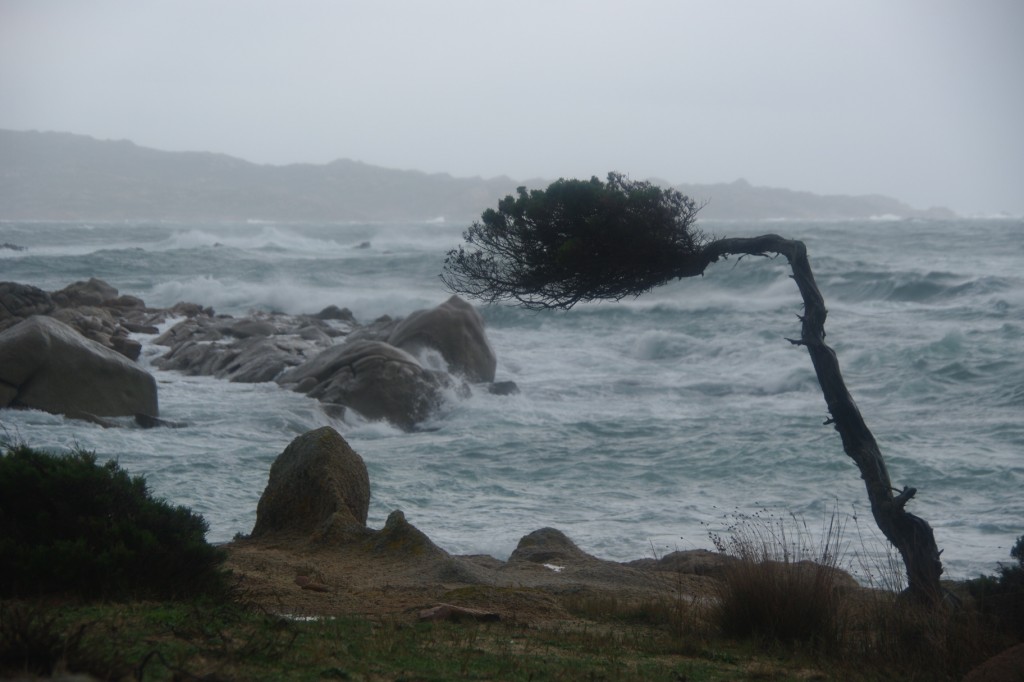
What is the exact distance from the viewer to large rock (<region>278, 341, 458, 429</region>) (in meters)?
18.4

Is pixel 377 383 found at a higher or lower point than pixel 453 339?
lower

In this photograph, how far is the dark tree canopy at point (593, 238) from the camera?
8.46m

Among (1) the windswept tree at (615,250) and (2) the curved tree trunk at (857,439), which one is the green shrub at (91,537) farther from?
(2) the curved tree trunk at (857,439)

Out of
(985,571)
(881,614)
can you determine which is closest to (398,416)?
(985,571)

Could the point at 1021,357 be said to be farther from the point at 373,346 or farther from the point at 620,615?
the point at 620,615

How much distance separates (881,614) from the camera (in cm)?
638

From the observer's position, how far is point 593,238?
851 centimetres

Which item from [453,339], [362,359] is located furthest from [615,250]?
[453,339]

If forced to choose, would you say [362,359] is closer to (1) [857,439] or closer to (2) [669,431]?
(2) [669,431]

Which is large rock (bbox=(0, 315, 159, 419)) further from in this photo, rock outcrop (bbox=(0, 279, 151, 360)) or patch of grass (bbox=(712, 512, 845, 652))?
patch of grass (bbox=(712, 512, 845, 652))

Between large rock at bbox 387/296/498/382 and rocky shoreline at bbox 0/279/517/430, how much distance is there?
27 mm

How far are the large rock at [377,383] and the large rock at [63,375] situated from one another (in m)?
3.58

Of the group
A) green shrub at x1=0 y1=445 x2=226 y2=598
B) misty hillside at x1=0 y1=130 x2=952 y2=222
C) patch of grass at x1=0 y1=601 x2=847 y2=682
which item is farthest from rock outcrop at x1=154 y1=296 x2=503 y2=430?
misty hillside at x1=0 y1=130 x2=952 y2=222

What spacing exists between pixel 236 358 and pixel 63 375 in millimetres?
7325
